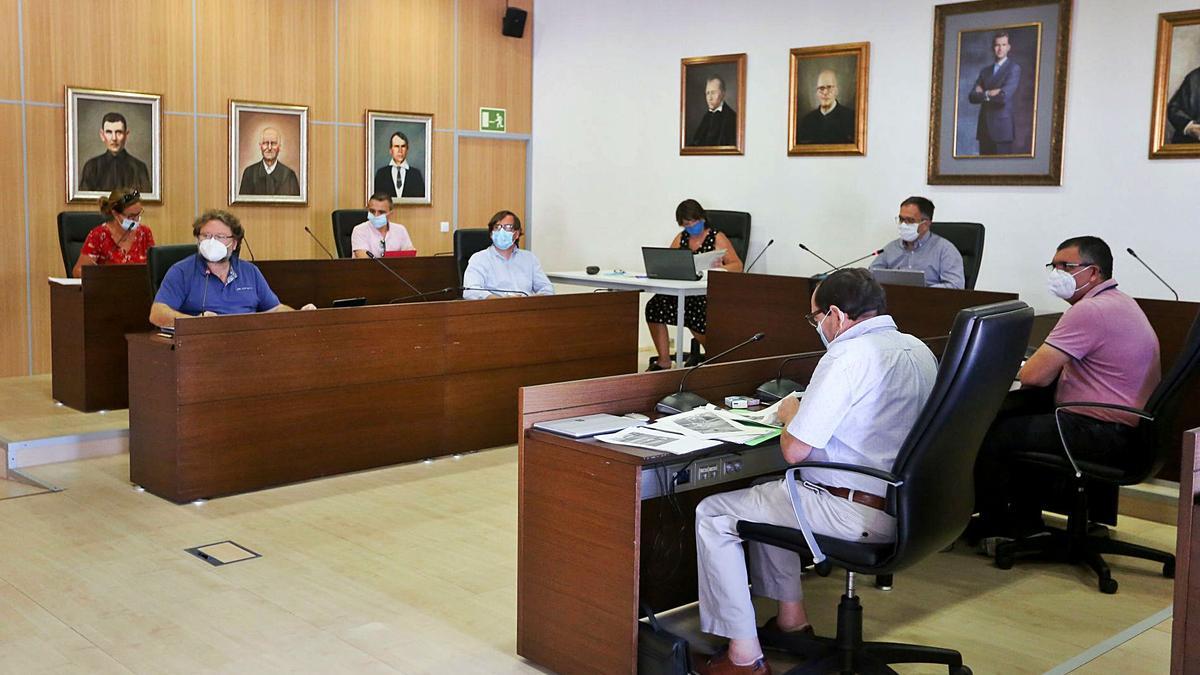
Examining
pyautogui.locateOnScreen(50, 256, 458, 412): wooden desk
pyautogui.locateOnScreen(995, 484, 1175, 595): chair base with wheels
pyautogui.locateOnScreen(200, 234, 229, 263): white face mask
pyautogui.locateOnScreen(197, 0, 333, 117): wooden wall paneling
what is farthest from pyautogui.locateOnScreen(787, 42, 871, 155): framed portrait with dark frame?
pyautogui.locateOnScreen(200, 234, 229, 263): white face mask

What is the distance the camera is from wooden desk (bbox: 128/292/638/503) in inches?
189

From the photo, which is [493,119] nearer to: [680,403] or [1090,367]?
[1090,367]

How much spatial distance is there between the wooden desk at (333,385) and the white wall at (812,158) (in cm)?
288

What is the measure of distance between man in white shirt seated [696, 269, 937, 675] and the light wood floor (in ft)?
2.14

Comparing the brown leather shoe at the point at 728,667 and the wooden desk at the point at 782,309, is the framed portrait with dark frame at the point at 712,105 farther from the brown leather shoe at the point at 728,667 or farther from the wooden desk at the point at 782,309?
the brown leather shoe at the point at 728,667

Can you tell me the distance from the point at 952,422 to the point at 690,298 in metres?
5.43

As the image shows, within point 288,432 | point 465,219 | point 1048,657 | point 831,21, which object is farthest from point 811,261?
point 1048,657

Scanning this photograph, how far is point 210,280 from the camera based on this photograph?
538cm

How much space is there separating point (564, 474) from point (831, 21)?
6.15 metres

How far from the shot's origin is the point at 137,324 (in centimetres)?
625

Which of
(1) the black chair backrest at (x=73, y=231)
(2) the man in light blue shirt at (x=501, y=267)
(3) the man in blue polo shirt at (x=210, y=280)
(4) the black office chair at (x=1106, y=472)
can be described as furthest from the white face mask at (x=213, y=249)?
(4) the black office chair at (x=1106, y=472)

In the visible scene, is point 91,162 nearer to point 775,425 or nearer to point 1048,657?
point 775,425

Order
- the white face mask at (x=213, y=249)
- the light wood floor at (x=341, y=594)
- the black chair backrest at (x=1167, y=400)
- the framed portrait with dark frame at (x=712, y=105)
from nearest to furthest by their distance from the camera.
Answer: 1. the light wood floor at (x=341, y=594)
2. the black chair backrest at (x=1167, y=400)
3. the white face mask at (x=213, y=249)
4. the framed portrait with dark frame at (x=712, y=105)

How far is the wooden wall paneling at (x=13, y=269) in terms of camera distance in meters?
7.58
